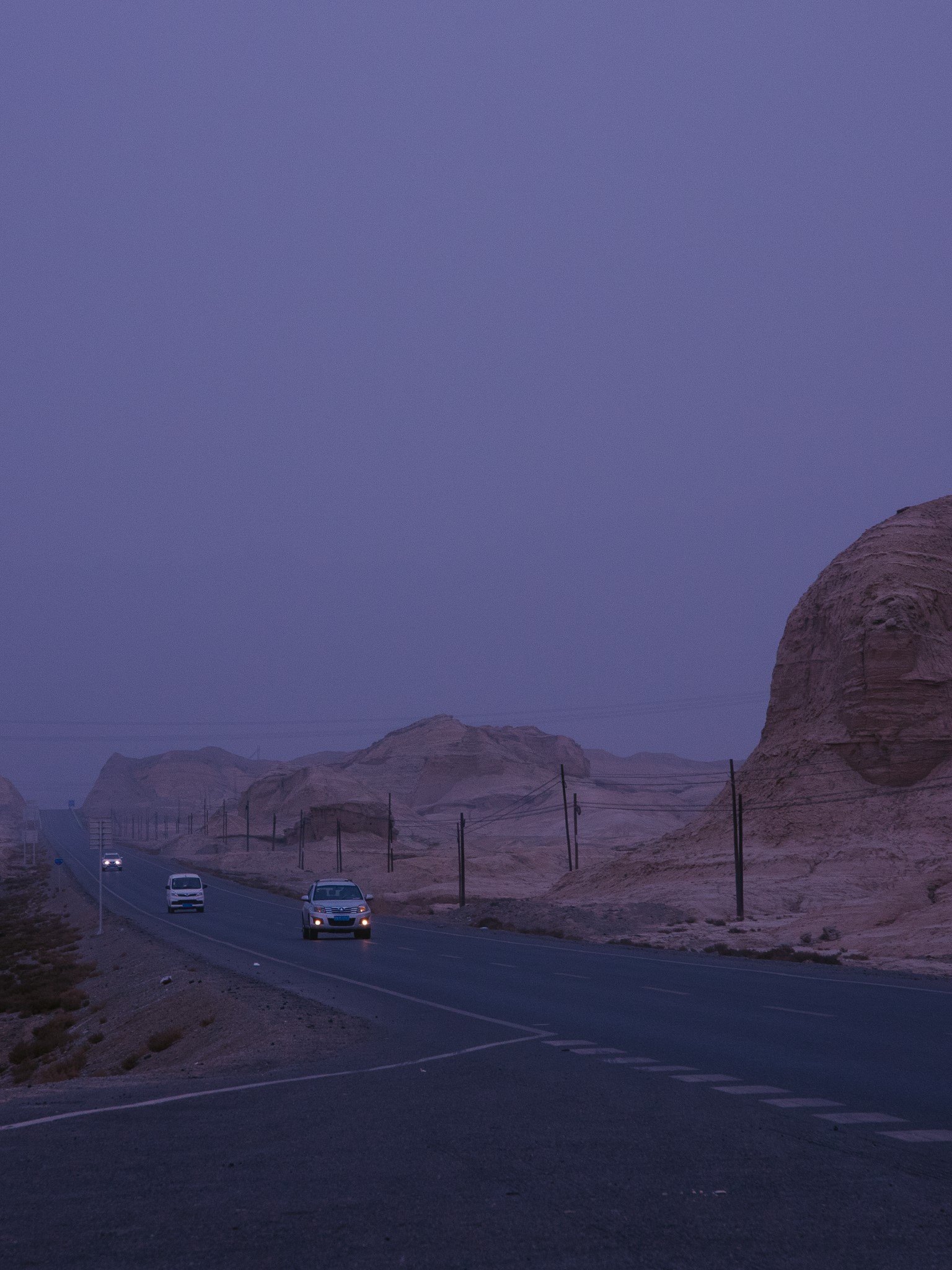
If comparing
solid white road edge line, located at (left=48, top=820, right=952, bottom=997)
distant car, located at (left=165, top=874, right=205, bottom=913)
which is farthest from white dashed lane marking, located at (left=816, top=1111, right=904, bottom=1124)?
distant car, located at (left=165, top=874, right=205, bottom=913)

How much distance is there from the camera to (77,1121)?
362 inches

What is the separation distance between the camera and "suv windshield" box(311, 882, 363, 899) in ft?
125

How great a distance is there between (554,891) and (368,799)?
251 ft

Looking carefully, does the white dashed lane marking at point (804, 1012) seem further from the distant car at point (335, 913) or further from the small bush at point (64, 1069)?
the distant car at point (335, 913)

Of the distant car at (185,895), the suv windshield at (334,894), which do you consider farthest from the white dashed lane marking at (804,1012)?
the distant car at (185,895)

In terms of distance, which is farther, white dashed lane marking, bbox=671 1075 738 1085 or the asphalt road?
white dashed lane marking, bbox=671 1075 738 1085

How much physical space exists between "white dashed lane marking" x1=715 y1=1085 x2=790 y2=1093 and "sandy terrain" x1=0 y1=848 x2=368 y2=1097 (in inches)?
187

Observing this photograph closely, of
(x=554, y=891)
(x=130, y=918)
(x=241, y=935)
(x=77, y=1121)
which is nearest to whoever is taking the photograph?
(x=77, y=1121)

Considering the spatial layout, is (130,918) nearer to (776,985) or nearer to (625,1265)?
(776,985)

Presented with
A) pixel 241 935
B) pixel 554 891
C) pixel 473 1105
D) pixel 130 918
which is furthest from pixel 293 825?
pixel 473 1105

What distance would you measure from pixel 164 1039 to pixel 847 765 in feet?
138

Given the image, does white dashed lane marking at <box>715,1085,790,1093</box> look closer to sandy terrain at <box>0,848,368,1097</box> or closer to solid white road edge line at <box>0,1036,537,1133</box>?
solid white road edge line at <box>0,1036,537,1133</box>

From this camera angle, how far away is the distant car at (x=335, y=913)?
3669 cm

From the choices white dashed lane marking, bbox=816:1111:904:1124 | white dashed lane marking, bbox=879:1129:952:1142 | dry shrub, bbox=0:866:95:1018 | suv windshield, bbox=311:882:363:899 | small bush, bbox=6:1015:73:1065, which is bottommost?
dry shrub, bbox=0:866:95:1018
